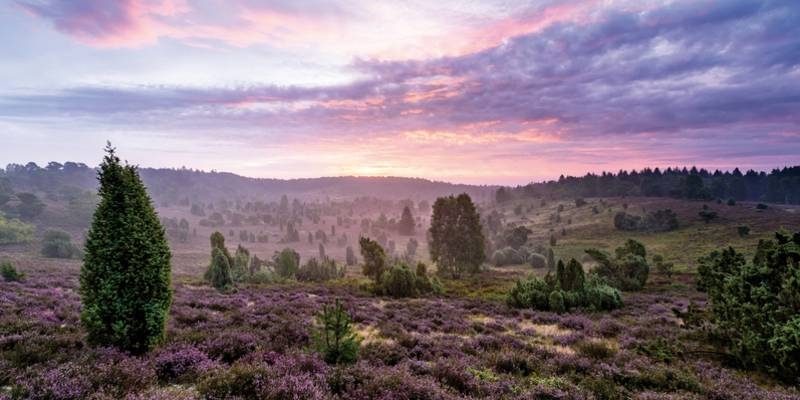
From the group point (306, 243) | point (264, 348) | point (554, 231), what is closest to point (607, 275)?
point (264, 348)

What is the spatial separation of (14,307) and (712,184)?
21897 cm

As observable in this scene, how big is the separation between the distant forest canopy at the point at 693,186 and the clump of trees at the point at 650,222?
5572cm

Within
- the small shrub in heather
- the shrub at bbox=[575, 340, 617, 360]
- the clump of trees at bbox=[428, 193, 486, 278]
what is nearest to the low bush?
the shrub at bbox=[575, 340, 617, 360]

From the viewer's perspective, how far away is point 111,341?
914cm

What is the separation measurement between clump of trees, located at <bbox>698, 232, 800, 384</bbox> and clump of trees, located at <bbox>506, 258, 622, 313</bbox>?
10.3 m

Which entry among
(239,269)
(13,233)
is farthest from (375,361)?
(13,233)

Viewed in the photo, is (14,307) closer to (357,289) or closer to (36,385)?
(36,385)

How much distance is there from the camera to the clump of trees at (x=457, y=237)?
190 ft

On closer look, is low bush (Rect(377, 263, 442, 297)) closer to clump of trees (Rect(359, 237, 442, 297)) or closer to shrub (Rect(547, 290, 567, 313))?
clump of trees (Rect(359, 237, 442, 297))

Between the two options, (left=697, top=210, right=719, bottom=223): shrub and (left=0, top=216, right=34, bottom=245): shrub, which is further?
(left=697, top=210, right=719, bottom=223): shrub

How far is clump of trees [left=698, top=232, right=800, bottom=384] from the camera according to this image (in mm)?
10023

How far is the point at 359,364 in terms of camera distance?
9.24 meters

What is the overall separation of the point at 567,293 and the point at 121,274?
80.8ft

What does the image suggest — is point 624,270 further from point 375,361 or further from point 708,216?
point 708,216
